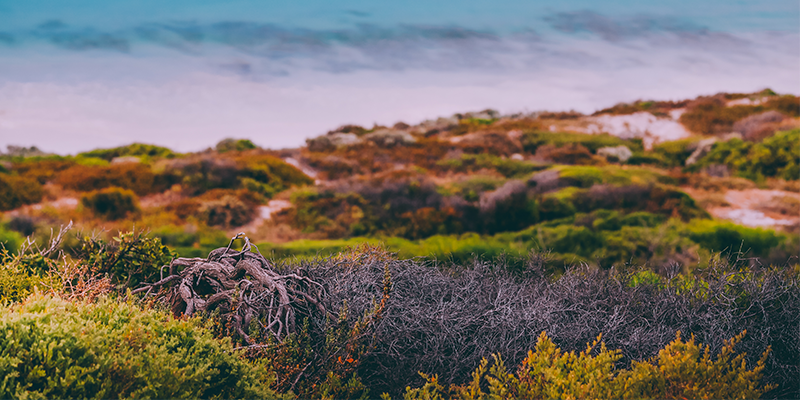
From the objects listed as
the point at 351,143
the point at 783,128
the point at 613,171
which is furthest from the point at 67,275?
the point at 783,128

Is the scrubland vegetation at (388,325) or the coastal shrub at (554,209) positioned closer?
the scrubland vegetation at (388,325)

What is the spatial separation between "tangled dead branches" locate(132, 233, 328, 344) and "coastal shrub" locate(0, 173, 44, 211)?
14.7m

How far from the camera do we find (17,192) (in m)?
15.0

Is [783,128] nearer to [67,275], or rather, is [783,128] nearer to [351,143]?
[351,143]

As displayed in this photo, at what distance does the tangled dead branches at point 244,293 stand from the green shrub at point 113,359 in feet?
1.16

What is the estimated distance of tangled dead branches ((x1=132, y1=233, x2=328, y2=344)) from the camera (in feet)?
9.71

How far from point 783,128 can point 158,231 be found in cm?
2638

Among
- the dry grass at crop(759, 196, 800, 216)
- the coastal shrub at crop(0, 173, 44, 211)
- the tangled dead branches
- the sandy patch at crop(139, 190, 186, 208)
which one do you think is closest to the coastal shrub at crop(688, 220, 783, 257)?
the dry grass at crop(759, 196, 800, 216)

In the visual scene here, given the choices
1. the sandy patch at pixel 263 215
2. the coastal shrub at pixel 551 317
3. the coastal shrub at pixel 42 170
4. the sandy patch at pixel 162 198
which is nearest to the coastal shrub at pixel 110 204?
the sandy patch at pixel 162 198

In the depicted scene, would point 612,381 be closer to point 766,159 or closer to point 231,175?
point 231,175

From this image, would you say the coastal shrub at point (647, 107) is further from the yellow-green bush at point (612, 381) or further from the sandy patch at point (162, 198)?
the yellow-green bush at point (612, 381)

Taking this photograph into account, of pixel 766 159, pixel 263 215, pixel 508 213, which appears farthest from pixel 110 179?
pixel 766 159

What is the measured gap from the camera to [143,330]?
247 cm

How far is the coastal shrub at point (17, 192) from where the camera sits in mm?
14734
